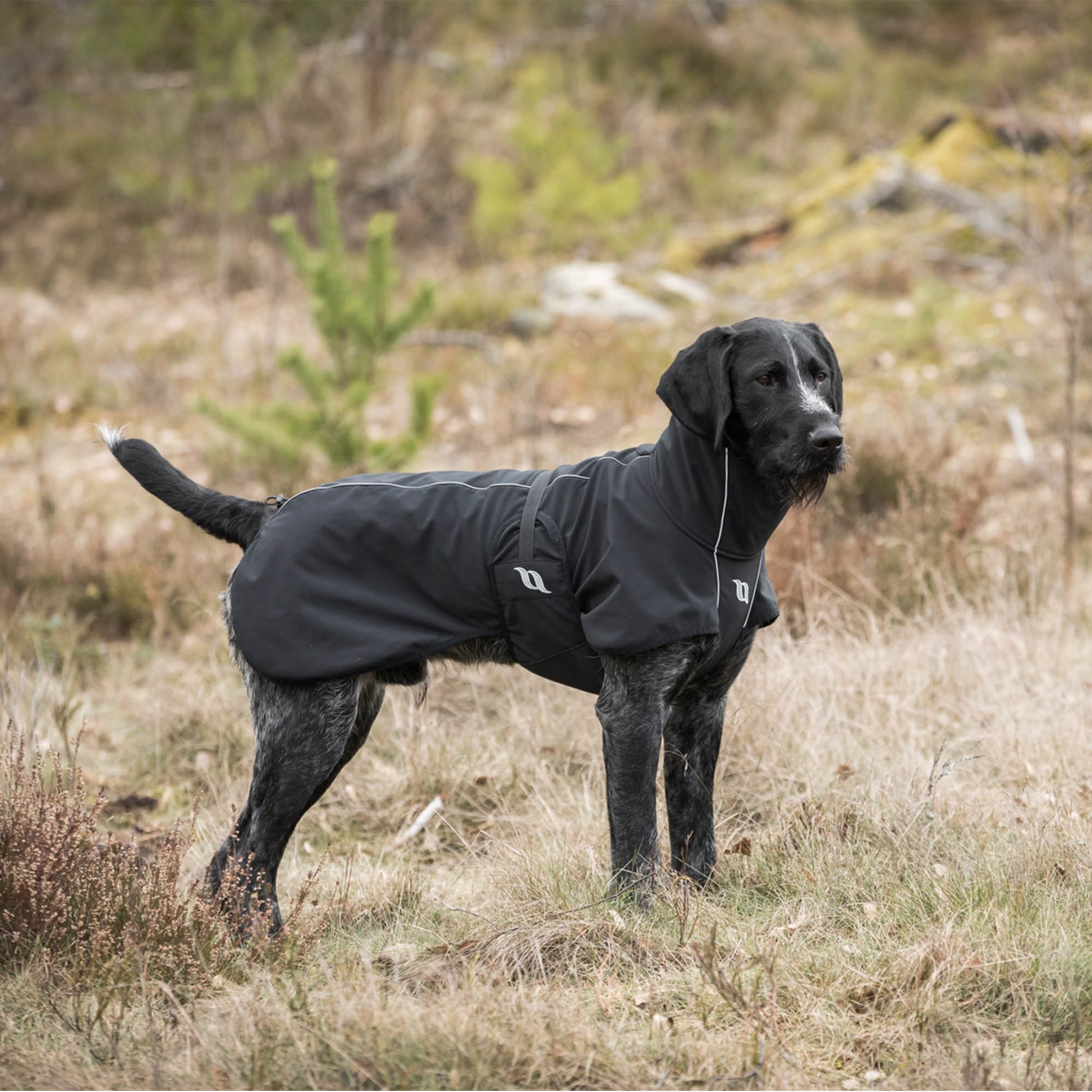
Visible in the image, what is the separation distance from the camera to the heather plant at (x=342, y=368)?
21.1ft

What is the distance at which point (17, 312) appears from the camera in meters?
11.6

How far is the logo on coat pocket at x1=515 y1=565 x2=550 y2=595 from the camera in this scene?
9.98 ft

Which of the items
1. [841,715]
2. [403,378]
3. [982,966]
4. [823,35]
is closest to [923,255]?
[403,378]

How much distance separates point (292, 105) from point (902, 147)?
868 centimetres

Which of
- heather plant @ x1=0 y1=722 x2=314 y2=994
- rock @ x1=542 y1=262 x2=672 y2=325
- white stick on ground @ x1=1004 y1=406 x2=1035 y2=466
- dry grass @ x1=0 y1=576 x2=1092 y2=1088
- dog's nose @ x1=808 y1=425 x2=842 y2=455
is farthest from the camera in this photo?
rock @ x1=542 y1=262 x2=672 y2=325

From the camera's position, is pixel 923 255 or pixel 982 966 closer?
pixel 982 966

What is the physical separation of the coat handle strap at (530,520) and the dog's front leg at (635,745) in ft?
1.26

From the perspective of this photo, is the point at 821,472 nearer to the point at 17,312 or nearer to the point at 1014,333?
the point at 1014,333

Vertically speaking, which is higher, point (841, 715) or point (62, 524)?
point (62, 524)

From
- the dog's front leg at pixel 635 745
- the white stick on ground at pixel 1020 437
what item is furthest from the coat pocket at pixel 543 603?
the white stick on ground at pixel 1020 437

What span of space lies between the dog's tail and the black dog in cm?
4

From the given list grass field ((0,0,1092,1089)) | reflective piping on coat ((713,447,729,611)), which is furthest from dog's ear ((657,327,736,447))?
grass field ((0,0,1092,1089))

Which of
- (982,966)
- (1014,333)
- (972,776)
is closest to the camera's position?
(982,966)

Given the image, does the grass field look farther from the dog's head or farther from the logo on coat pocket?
the dog's head
